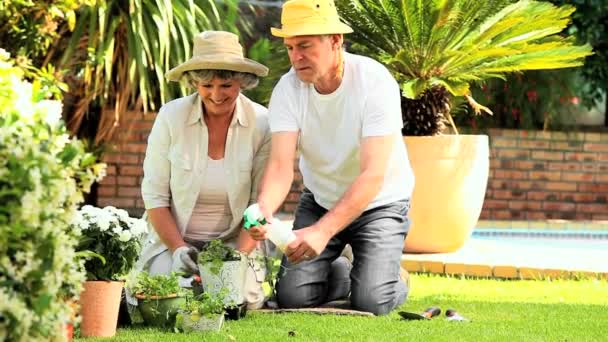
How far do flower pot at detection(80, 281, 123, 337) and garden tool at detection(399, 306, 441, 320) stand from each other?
1184 mm

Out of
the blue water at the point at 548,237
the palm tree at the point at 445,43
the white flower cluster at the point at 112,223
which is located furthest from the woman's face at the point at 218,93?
the blue water at the point at 548,237

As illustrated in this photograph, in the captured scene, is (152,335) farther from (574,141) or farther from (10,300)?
(574,141)

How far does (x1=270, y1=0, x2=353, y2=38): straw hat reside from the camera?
169 inches

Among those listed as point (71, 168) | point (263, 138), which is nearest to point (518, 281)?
point (263, 138)

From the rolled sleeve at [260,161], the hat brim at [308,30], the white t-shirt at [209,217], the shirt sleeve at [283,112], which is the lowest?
the white t-shirt at [209,217]

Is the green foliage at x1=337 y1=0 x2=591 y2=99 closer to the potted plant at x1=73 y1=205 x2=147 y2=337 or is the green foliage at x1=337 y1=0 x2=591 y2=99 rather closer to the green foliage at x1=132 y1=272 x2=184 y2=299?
the green foliage at x1=132 y1=272 x2=184 y2=299

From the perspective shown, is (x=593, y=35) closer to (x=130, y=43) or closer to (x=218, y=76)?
(x=130, y=43)

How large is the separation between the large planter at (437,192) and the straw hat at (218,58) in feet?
7.28

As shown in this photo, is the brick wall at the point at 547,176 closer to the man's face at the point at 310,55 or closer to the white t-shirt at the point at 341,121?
the white t-shirt at the point at 341,121

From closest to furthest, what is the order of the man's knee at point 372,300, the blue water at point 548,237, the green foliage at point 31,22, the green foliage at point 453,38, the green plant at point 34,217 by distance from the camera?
the green plant at point 34,217 < the man's knee at point 372,300 < the green foliage at point 453,38 < the green foliage at point 31,22 < the blue water at point 548,237

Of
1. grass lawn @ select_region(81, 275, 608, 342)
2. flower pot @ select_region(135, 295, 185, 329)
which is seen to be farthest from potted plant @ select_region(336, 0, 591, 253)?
flower pot @ select_region(135, 295, 185, 329)

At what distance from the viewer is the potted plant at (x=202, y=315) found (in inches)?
156

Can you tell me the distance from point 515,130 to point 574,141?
0.60 m

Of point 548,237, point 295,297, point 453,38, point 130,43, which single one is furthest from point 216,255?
point 548,237
